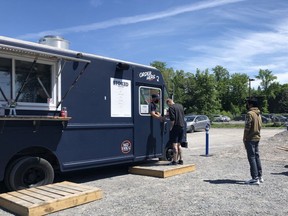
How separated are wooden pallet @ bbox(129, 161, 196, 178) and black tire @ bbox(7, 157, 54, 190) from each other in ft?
8.42

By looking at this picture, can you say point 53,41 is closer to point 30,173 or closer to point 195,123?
point 30,173

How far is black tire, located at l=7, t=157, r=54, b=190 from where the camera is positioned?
641 cm

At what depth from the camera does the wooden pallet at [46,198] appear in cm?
543

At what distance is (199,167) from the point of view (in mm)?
10164

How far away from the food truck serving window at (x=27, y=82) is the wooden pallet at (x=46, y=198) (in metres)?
1.54

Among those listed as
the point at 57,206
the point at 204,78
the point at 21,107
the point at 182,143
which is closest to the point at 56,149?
the point at 21,107

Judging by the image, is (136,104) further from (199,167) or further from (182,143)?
(199,167)

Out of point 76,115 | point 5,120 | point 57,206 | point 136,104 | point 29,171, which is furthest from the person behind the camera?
point 136,104

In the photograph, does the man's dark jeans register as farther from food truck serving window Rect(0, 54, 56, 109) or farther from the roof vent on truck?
the roof vent on truck

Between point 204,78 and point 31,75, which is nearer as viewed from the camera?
point 31,75

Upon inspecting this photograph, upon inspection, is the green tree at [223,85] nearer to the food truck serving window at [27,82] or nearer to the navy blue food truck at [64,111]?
the navy blue food truck at [64,111]

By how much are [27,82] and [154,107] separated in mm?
Answer: 3780

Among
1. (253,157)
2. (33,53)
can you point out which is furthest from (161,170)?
(33,53)

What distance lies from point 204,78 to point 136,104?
42.8 metres
